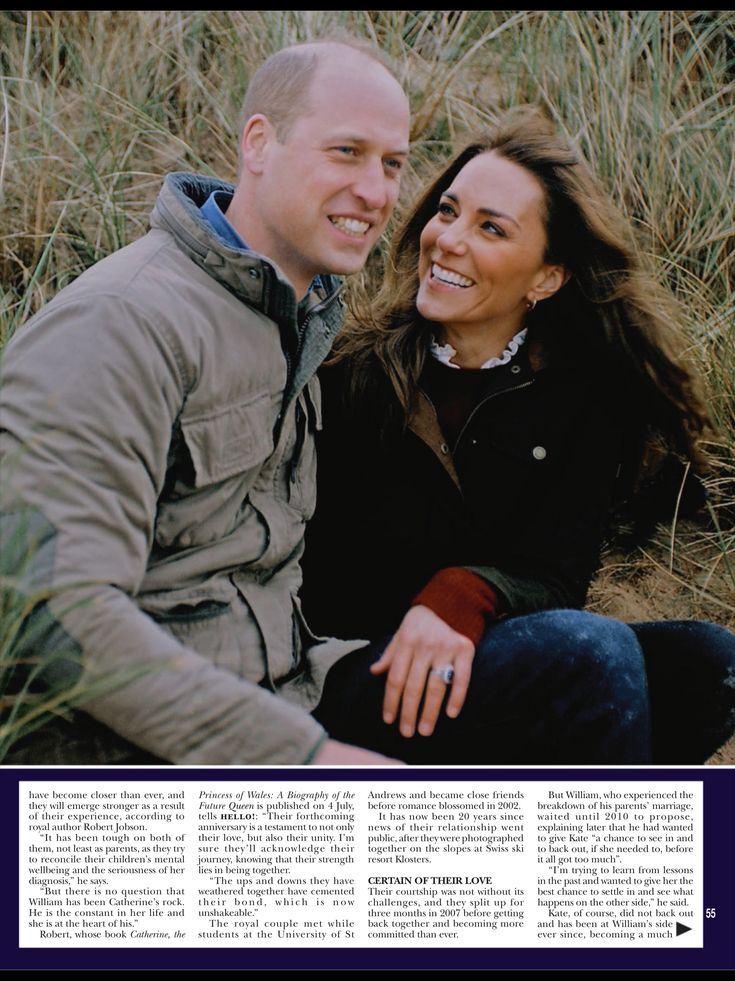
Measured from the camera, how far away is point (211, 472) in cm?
210

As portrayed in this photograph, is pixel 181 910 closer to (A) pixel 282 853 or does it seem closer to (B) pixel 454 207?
(A) pixel 282 853

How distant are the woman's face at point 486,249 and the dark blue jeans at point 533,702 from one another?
0.79m

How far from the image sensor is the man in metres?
1.79

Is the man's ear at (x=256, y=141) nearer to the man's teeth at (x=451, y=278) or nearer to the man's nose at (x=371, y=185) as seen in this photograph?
the man's nose at (x=371, y=185)

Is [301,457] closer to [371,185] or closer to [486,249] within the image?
[371,185]

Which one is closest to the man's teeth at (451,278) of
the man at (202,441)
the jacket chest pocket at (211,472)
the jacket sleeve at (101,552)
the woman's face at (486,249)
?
the woman's face at (486,249)

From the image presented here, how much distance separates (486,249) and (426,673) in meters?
1.03

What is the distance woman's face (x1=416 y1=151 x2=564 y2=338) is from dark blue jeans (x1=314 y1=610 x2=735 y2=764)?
30.9 inches

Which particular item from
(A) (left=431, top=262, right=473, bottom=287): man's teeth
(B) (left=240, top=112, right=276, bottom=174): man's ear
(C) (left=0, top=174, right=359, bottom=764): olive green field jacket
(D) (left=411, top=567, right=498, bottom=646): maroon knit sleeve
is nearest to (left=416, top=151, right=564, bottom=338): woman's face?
(A) (left=431, top=262, right=473, bottom=287): man's teeth

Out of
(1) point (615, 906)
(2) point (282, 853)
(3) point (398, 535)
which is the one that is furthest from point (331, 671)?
(1) point (615, 906)

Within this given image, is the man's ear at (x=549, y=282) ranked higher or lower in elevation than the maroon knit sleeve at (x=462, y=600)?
higher

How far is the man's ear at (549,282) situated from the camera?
2877 mm

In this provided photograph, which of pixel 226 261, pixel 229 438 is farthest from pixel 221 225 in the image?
pixel 229 438

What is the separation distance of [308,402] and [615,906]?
1212 millimetres
